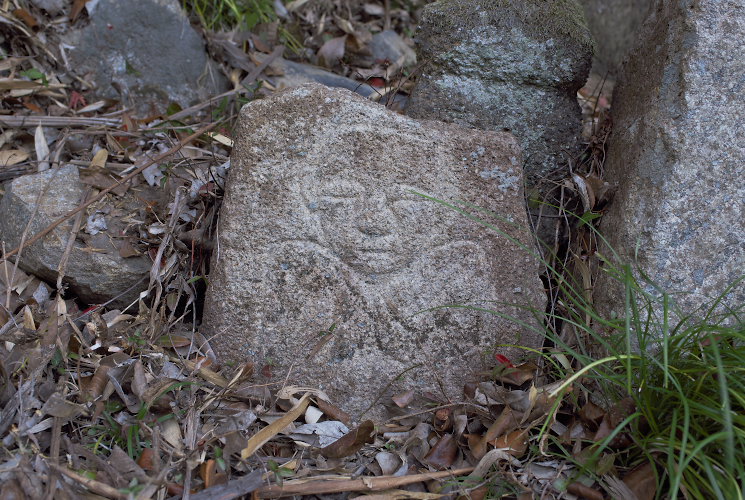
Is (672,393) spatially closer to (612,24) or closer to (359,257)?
(359,257)

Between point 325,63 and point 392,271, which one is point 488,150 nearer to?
point 392,271

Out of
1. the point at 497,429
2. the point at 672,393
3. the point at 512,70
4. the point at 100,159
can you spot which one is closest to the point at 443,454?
the point at 497,429

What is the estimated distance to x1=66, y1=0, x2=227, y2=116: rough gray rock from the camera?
9.10 feet

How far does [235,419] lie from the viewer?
1728 mm

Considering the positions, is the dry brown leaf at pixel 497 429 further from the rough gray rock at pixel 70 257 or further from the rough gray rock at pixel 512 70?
the rough gray rock at pixel 70 257

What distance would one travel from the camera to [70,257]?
2055mm

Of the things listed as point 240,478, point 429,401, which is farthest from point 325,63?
point 240,478

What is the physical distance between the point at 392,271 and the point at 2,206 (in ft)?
4.25

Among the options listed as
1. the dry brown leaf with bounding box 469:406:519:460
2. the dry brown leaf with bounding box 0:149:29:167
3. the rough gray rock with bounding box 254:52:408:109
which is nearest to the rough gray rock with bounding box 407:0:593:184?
the rough gray rock with bounding box 254:52:408:109

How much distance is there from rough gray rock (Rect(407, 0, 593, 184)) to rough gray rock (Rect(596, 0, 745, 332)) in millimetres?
305

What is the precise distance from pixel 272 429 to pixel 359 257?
0.52 meters

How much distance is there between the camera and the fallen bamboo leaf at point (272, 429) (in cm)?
164

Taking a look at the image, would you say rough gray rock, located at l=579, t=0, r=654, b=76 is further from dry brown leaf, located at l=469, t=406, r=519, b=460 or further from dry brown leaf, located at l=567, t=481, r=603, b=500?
dry brown leaf, located at l=567, t=481, r=603, b=500

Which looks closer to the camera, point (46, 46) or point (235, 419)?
point (235, 419)
